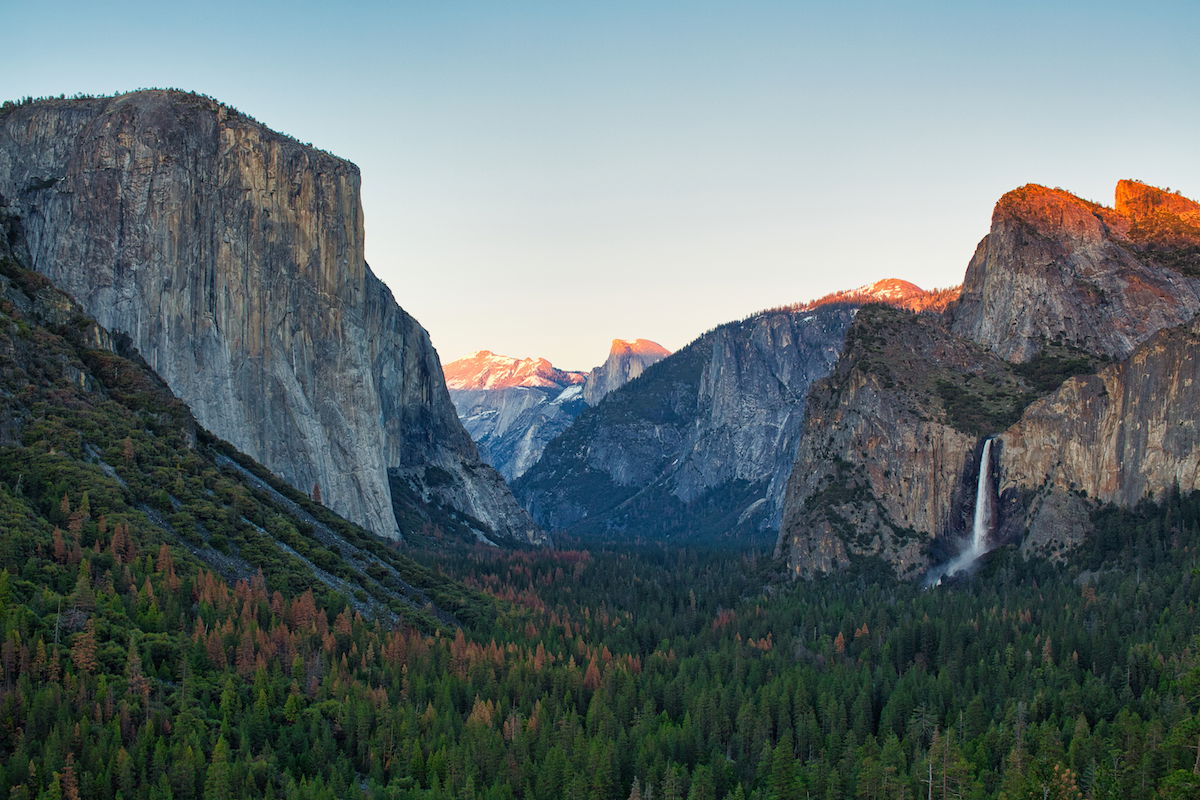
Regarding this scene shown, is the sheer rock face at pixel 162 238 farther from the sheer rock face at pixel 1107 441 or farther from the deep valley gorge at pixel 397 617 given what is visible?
the sheer rock face at pixel 1107 441

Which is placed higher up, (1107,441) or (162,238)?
(162,238)

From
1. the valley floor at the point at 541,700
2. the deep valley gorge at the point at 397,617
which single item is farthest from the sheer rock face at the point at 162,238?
the valley floor at the point at 541,700

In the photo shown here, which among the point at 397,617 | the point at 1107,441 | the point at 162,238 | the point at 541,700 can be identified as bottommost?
the point at 541,700

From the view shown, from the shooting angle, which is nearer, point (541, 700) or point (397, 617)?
point (541, 700)

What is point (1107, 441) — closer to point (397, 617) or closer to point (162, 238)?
point (397, 617)

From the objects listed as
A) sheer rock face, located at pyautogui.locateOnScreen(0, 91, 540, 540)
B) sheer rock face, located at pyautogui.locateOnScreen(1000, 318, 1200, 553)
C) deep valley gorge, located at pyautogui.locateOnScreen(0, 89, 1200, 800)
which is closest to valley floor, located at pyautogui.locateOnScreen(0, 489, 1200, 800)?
deep valley gorge, located at pyautogui.locateOnScreen(0, 89, 1200, 800)

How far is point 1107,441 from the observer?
600 feet

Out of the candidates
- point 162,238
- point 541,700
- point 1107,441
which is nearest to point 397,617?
point 541,700

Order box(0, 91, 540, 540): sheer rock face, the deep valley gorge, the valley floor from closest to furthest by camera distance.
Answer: the valley floor, the deep valley gorge, box(0, 91, 540, 540): sheer rock face

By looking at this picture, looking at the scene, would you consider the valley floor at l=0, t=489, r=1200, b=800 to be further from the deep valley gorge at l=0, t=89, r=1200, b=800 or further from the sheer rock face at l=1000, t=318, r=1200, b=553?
the sheer rock face at l=1000, t=318, r=1200, b=553

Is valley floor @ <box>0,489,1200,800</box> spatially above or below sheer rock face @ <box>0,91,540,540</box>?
below

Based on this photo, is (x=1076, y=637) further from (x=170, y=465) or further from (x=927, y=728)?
(x=170, y=465)

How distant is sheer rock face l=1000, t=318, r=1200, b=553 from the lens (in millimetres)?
172375

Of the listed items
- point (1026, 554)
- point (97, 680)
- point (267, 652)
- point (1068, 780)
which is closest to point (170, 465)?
point (267, 652)
